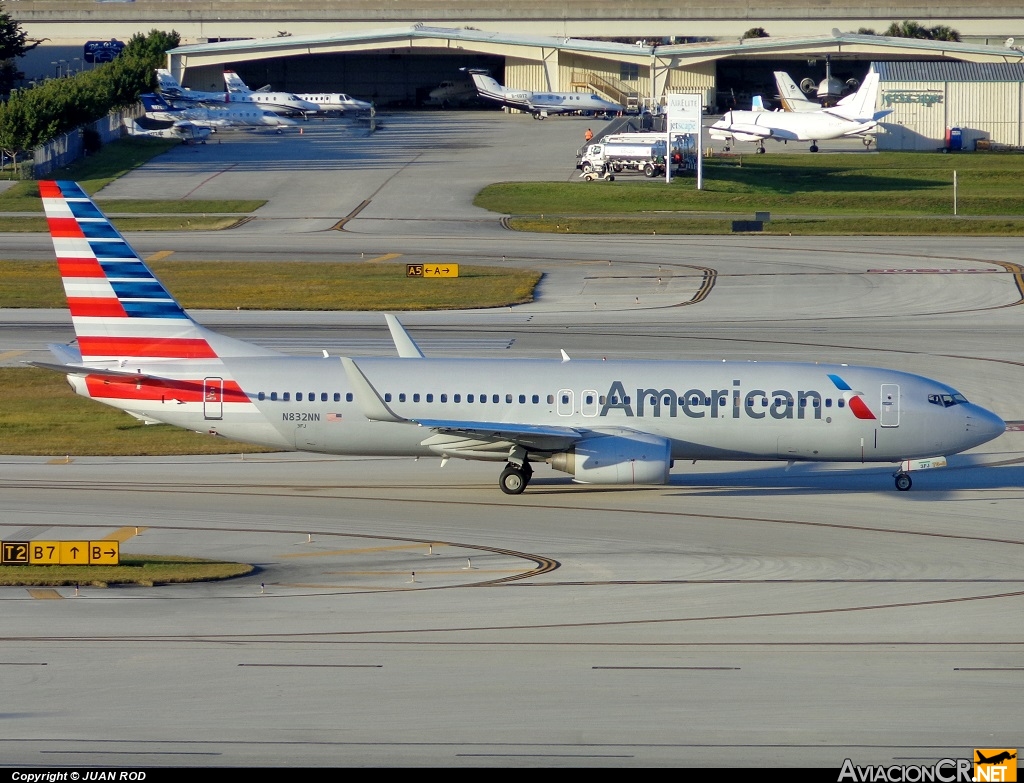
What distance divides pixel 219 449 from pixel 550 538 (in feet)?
47.0

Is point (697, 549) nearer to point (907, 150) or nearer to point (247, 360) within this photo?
point (247, 360)

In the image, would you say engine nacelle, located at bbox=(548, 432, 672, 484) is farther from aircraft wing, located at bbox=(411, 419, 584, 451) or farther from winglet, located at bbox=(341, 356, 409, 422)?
winglet, located at bbox=(341, 356, 409, 422)

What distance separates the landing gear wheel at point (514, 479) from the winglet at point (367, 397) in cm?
369

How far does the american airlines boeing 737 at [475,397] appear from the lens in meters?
36.8

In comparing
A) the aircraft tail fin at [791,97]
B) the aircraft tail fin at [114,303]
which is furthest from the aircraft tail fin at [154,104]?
the aircraft tail fin at [114,303]

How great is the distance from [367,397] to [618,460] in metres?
6.99

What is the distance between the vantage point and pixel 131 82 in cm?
14012

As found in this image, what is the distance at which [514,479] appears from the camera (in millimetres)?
36969

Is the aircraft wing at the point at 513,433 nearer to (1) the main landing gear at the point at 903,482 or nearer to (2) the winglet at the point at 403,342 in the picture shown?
(2) the winglet at the point at 403,342

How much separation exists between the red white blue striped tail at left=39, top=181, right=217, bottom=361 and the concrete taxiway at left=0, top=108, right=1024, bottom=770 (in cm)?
397

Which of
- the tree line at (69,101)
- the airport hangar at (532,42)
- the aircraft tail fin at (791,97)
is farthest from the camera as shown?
the airport hangar at (532,42)

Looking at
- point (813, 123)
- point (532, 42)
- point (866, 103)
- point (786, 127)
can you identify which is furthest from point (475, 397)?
point (532, 42)

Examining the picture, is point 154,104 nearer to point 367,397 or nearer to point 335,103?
point 335,103

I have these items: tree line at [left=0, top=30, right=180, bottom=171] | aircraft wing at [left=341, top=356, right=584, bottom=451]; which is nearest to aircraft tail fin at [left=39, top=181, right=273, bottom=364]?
aircraft wing at [left=341, top=356, right=584, bottom=451]
